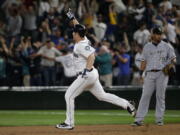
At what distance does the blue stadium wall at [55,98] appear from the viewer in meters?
19.0

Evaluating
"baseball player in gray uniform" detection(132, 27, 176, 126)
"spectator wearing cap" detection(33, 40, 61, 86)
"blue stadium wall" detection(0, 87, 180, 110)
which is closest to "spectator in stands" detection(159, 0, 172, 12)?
"blue stadium wall" detection(0, 87, 180, 110)

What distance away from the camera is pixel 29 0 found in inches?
872

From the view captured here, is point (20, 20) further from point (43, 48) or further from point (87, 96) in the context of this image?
point (87, 96)

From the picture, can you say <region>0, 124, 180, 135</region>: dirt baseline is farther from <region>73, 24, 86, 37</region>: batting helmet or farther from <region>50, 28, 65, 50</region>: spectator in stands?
<region>50, 28, 65, 50</region>: spectator in stands

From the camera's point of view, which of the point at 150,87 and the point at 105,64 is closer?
the point at 150,87

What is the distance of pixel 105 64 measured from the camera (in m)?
19.9

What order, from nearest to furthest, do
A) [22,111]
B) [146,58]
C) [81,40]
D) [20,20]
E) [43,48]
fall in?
[81,40] → [146,58] → [22,111] → [43,48] → [20,20]

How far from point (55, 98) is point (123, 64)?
2.72 metres

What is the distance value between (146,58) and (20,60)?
7.72 m

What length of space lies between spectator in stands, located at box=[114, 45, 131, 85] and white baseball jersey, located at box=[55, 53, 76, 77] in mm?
1651

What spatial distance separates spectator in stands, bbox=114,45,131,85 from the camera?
20109 millimetres

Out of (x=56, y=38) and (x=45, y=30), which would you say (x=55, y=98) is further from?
(x=45, y=30)

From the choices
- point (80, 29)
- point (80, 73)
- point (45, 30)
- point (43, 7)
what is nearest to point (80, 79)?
point (80, 73)

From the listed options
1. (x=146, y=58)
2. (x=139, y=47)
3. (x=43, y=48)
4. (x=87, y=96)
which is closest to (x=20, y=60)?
(x=43, y=48)
